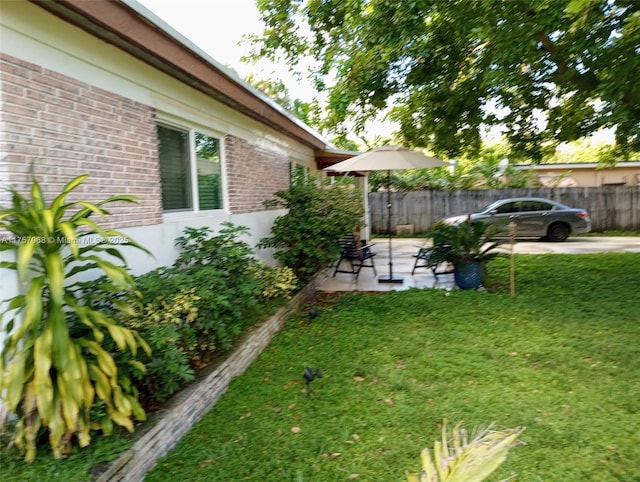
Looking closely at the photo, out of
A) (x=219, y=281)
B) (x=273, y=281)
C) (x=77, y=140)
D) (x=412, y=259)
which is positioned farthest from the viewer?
(x=412, y=259)

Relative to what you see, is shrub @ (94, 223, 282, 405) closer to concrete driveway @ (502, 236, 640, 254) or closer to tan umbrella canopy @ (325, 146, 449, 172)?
tan umbrella canopy @ (325, 146, 449, 172)

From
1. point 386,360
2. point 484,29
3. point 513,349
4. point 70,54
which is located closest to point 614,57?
point 484,29

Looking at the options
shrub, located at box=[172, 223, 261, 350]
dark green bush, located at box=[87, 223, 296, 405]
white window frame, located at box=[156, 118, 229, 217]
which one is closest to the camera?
dark green bush, located at box=[87, 223, 296, 405]

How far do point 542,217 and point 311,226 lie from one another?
10.4m

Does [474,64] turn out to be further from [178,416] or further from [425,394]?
[178,416]

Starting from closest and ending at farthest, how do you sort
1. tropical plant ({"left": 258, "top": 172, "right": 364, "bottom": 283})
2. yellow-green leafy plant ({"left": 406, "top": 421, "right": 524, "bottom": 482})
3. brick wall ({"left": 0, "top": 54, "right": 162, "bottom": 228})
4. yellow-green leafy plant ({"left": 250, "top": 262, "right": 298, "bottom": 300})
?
yellow-green leafy plant ({"left": 406, "top": 421, "right": 524, "bottom": 482}) → brick wall ({"left": 0, "top": 54, "right": 162, "bottom": 228}) → yellow-green leafy plant ({"left": 250, "top": 262, "right": 298, "bottom": 300}) → tropical plant ({"left": 258, "top": 172, "right": 364, "bottom": 283})

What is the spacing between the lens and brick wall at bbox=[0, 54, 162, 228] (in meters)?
2.74

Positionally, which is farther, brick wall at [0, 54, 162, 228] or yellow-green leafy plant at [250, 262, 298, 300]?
yellow-green leafy plant at [250, 262, 298, 300]

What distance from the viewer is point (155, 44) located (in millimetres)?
3658

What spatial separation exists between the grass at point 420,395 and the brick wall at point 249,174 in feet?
6.39

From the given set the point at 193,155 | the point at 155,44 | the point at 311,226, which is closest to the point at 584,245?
the point at 311,226

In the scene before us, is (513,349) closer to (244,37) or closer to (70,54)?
(70,54)

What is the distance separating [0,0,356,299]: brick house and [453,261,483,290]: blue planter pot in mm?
3711

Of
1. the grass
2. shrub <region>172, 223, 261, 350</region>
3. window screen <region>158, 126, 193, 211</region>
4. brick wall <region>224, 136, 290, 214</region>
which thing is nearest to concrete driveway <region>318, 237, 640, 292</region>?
the grass
